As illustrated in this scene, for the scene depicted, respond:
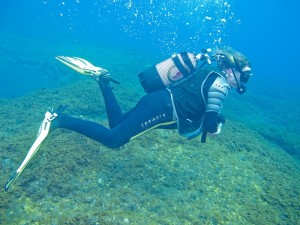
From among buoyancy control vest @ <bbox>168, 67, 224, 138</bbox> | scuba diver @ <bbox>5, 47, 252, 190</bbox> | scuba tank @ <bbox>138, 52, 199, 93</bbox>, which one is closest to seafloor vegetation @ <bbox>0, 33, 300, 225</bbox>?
scuba diver @ <bbox>5, 47, 252, 190</bbox>

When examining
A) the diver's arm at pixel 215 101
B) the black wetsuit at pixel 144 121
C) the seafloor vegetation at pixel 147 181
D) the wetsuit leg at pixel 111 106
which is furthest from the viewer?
the wetsuit leg at pixel 111 106

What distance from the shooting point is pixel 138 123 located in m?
4.29

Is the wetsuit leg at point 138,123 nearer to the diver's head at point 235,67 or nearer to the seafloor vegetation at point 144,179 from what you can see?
the seafloor vegetation at point 144,179

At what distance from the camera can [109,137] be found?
4.29 m

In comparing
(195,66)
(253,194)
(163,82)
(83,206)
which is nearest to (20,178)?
(83,206)

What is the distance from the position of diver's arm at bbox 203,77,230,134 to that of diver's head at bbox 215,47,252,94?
0.97 ft

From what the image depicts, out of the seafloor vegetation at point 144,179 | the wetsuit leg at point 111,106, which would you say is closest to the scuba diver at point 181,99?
the wetsuit leg at point 111,106

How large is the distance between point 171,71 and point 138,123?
1058 mm

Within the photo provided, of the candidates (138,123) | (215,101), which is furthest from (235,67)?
(138,123)

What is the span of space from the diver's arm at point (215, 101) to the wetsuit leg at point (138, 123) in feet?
2.11

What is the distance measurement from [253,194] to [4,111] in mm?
6538

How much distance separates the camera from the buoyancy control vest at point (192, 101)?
4.00 meters

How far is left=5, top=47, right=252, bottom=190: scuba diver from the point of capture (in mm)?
3920

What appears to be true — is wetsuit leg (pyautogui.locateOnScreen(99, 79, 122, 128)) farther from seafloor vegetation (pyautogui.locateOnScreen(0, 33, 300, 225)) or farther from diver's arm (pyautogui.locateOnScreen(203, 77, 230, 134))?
diver's arm (pyautogui.locateOnScreen(203, 77, 230, 134))
